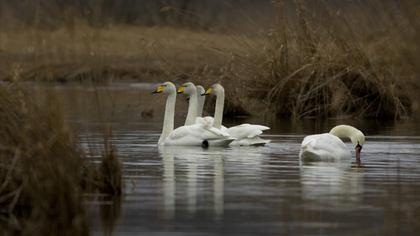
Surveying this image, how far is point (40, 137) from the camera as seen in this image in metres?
9.95

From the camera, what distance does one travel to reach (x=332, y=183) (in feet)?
41.0

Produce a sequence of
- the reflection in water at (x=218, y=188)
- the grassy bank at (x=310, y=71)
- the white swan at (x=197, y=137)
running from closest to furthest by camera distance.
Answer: the reflection in water at (x=218, y=188) → the white swan at (x=197, y=137) → the grassy bank at (x=310, y=71)

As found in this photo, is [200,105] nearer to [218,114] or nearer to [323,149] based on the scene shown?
[218,114]

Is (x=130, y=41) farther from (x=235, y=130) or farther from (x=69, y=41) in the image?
(x=69, y=41)

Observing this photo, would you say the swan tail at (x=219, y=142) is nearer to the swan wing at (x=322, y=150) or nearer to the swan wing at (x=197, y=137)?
the swan wing at (x=197, y=137)

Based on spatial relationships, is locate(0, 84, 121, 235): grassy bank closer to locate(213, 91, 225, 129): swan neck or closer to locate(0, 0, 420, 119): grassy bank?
locate(213, 91, 225, 129): swan neck

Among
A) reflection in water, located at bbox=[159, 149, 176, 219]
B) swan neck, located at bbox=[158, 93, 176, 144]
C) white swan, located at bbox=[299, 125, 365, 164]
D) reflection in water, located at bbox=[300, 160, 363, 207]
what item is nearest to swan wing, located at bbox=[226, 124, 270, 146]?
swan neck, located at bbox=[158, 93, 176, 144]

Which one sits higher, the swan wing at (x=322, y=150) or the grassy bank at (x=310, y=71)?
the grassy bank at (x=310, y=71)

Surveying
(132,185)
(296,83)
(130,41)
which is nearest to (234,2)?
(130,41)

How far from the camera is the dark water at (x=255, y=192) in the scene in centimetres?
947

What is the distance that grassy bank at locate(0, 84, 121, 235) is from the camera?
9.20 m

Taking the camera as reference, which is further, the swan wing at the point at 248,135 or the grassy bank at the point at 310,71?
the grassy bank at the point at 310,71

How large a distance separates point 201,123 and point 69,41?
772cm

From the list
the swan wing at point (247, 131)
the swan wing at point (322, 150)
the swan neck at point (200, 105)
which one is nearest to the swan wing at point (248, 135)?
the swan wing at point (247, 131)
